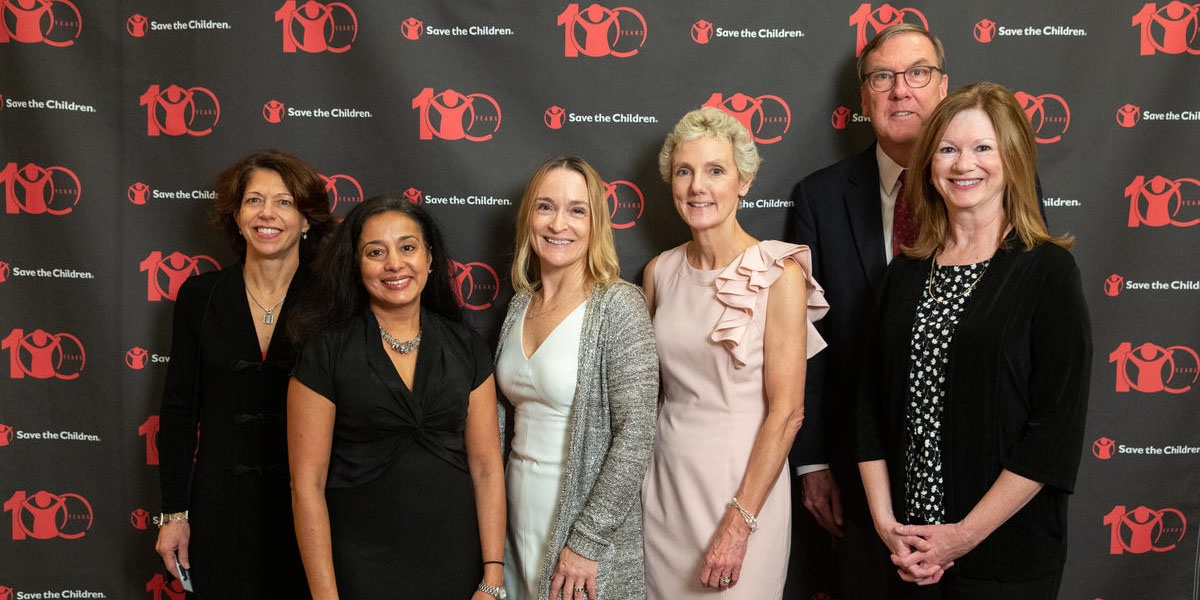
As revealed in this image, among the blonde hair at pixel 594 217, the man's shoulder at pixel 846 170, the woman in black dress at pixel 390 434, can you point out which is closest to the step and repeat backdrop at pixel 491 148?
the man's shoulder at pixel 846 170

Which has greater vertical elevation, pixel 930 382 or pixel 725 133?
pixel 725 133

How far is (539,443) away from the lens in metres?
2.13

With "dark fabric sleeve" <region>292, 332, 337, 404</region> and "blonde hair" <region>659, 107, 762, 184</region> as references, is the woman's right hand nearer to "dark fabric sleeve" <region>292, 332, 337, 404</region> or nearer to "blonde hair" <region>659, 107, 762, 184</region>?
"dark fabric sleeve" <region>292, 332, 337, 404</region>

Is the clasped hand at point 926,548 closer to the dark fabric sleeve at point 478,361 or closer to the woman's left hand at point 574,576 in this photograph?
the woman's left hand at point 574,576

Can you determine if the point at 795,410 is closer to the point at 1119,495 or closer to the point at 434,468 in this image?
the point at 434,468

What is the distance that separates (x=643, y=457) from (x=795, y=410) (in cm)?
43

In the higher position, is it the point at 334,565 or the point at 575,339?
the point at 575,339

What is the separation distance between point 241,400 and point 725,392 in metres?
1.35

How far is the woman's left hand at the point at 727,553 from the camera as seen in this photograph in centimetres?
203

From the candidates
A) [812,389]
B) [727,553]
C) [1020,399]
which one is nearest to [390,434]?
[727,553]

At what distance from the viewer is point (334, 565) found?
1913 millimetres

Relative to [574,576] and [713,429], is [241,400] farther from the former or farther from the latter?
[713,429]

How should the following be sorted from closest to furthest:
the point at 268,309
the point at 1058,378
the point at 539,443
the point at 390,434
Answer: the point at 1058,378, the point at 390,434, the point at 539,443, the point at 268,309

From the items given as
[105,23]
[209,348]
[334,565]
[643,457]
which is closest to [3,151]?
[105,23]
